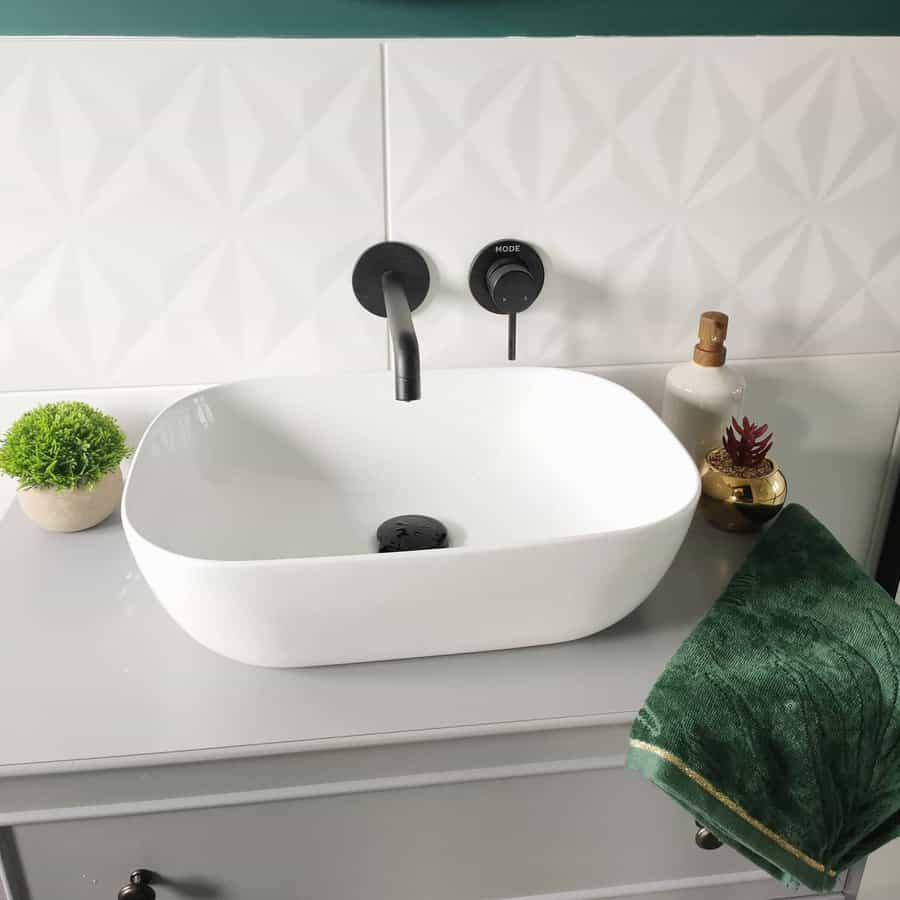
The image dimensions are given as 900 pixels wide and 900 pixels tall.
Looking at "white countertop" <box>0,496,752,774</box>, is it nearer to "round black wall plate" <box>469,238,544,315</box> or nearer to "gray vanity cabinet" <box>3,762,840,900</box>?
"gray vanity cabinet" <box>3,762,840,900</box>

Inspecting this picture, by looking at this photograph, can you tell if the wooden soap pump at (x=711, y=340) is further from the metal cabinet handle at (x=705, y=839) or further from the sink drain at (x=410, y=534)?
the metal cabinet handle at (x=705, y=839)

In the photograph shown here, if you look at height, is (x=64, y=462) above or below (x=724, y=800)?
above

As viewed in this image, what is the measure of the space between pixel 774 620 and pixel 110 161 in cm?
79

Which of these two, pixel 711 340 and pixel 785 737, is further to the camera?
pixel 711 340

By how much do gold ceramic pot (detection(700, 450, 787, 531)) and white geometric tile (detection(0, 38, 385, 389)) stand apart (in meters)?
0.40

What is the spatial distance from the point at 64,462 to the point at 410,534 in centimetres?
35

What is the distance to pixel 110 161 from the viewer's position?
946 mm

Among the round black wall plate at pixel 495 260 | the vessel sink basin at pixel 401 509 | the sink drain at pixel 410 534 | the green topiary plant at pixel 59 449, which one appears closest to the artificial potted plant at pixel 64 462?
the green topiary plant at pixel 59 449

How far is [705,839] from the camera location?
0.82 metres

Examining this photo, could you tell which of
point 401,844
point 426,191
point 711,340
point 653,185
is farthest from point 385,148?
point 401,844

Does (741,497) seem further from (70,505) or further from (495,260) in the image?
(70,505)

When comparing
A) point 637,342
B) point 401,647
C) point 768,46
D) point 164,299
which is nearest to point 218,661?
point 401,647

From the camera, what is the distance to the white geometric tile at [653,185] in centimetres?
97

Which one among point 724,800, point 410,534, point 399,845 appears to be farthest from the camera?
point 410,534
